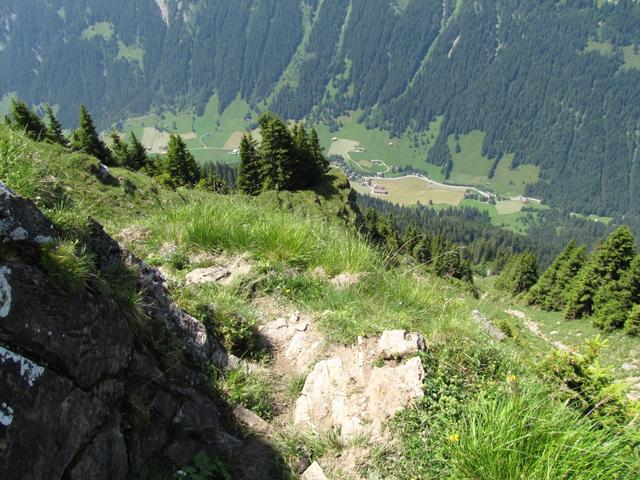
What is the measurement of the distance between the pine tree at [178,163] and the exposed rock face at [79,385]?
4877 cm

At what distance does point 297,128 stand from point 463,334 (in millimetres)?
52477

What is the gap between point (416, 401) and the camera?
4168 millimetres

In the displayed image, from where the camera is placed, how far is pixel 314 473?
3873 millimetres

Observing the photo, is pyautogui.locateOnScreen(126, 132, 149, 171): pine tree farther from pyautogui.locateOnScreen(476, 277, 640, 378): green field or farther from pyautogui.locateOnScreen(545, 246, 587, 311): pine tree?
pyautogui.locateOnScreen(545, 246, 587, 311): pine tree

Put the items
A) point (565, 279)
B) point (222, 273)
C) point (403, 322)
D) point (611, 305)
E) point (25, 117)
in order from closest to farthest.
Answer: point (403, 322) < point (222, 273) < point (25, 117) < point (611, 305) < point (565, 279)

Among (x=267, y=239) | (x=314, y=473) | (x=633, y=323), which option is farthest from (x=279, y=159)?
(x=314, y=473)

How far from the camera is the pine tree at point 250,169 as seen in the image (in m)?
54.3

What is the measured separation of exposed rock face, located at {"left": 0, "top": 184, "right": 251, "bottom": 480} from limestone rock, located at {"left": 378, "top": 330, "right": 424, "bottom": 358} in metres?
1.83

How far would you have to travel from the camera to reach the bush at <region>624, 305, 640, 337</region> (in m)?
33.7

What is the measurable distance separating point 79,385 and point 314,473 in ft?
7.06

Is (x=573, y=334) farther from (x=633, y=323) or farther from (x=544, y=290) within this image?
(x=544, y=290)

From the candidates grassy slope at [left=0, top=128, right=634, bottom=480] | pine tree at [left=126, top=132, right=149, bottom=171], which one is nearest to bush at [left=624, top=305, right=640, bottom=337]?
grassy slope at [left=0, top=128, right=634, bottom=480]

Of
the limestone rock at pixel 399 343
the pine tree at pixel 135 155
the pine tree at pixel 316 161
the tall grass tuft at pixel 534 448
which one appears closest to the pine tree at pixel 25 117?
the pine tree at pixel 135 155

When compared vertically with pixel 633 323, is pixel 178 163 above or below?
above
